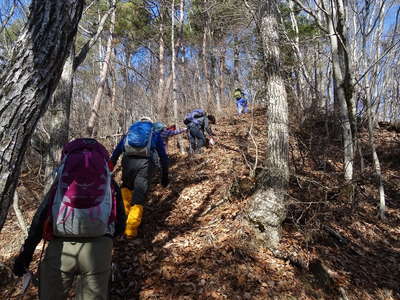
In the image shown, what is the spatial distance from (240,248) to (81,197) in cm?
236

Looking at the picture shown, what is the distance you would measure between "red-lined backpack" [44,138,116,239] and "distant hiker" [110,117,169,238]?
1.89 metres

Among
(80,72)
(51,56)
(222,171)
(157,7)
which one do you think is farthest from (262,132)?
(80,72)

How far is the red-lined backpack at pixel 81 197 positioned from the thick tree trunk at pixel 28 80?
0.45 meters

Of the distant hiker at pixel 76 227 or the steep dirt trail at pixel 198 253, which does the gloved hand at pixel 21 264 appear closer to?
the distant hiker at pixel 76 227

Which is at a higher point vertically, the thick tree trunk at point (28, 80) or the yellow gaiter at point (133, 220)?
the thick tree trunk at point (28, 80)

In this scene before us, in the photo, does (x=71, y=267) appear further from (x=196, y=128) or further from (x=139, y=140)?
(x=196, y=128)

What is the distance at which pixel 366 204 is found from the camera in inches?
235

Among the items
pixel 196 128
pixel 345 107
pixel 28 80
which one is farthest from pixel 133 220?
pixel 345 107

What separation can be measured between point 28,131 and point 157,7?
37.7 ft

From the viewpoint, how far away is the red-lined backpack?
6.65 feet

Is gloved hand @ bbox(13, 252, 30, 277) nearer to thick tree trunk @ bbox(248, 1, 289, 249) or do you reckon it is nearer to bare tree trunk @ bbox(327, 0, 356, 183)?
thick tree trunk @ bbox(248, 1, 289, 249)

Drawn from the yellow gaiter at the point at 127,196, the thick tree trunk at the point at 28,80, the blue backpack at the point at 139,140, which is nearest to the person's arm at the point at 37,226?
the thick tree trunk at the point at 28,80

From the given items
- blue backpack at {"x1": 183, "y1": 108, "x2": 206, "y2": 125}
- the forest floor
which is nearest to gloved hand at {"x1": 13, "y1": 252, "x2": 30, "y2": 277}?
the forest floor

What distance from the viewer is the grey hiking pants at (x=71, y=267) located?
2.06m
